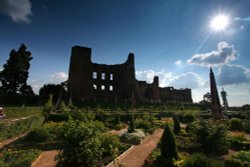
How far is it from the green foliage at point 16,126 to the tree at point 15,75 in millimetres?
19028

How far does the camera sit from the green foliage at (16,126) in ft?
41.6

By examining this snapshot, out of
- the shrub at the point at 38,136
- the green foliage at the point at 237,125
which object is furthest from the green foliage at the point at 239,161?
the shrub at the point at 38,136

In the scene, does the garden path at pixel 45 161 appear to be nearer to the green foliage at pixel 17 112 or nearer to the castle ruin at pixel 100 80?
the green foliage at pixel 17 112

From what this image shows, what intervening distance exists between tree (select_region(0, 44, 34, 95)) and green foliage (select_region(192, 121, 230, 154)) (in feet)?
111

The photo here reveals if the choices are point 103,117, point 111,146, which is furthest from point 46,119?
point 111,146

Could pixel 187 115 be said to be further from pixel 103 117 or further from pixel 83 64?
pixel 83 64

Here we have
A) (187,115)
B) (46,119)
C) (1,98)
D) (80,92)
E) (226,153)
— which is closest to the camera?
(226,153)

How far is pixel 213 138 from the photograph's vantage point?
988 centimetres

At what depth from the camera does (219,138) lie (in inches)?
387

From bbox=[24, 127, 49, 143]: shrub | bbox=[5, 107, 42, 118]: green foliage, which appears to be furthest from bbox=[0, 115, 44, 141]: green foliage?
bbox=[5, 107, 42, 118]: green foliage

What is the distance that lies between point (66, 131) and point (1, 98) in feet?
87.4

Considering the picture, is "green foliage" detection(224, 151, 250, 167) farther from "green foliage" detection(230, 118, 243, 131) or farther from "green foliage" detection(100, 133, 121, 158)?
"green foliage" detection(230, 118, 243, 131)

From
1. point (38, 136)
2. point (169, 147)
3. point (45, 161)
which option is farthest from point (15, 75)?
point (169, 147)

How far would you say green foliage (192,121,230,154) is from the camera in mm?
9625
